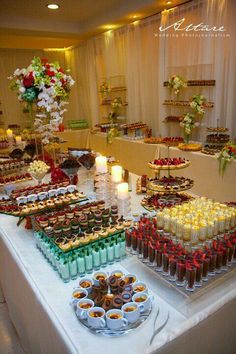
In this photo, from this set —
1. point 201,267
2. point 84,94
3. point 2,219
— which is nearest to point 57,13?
point 84,94

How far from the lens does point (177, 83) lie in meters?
3.65

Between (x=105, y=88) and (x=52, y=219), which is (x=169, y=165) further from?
(x=105, y=88)

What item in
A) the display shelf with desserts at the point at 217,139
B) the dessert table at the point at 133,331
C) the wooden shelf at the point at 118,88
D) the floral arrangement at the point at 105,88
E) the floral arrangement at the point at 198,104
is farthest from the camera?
the floral arrangement at the point at 105,88

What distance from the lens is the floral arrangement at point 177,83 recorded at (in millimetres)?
3650

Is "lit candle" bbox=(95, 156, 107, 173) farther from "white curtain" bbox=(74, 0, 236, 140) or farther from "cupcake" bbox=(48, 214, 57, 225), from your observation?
"white curtain" bbox=(74, 0, 236, 140)

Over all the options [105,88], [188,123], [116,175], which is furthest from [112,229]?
[105,88]

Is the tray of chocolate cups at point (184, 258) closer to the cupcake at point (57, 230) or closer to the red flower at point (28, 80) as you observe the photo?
the cupcake at point (57, 230)

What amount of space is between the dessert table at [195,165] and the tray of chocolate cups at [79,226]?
1.72 m

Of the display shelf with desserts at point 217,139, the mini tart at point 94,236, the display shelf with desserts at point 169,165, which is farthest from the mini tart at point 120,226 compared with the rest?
the display shelf with desserts at point 217,139

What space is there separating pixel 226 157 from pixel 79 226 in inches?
77.7

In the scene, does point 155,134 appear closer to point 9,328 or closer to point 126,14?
point 126,14

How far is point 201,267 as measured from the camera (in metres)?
1.05

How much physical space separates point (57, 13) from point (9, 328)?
414cm

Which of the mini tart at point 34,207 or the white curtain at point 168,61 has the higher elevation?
the white curtain at point 168,61
